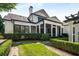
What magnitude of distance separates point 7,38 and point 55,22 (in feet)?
4.11

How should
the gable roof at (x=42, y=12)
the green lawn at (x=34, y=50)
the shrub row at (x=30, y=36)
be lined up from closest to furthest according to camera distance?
the green lawn at (x=34, y=50)
the gable roof at (x=42, y=12)
the shrub row at (x=30, y=36)

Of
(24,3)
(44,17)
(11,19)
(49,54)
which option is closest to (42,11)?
(44,17)

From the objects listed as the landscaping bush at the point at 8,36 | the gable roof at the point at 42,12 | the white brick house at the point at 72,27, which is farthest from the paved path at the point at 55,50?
the landscaping bush at the point at 8,36

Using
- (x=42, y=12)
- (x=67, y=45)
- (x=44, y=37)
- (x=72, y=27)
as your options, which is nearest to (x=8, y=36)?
(x=44, y=37)

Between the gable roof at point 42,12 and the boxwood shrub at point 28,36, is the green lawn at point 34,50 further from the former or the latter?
the gable roof at point 42,12

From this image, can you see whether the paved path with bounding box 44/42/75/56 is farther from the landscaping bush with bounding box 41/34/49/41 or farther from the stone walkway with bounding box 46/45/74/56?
the landscaping bush with bounding box 41/34/49/41

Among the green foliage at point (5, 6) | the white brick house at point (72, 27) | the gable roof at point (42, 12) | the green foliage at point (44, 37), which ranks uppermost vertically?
the green foliage at point (5, 6)

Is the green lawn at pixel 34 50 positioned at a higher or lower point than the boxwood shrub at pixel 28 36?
lower

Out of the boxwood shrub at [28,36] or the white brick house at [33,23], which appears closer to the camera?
the white brick house at [33,23]

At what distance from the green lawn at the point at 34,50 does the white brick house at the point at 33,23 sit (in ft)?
1.22

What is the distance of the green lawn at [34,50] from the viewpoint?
4.18 meters

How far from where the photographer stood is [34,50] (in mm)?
4262

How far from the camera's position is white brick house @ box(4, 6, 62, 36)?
4.37 metres

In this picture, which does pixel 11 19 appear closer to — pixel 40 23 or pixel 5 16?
pixel 5 16
